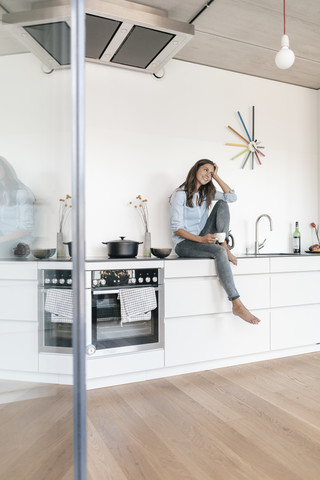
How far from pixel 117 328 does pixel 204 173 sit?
1428 millimetres

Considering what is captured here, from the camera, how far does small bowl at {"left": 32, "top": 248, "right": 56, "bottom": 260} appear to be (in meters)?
0.75

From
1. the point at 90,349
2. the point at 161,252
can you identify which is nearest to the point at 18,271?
the point at 90,349

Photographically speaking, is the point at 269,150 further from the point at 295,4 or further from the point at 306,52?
the point at 295,4

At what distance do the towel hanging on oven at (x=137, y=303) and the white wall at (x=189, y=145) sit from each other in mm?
693

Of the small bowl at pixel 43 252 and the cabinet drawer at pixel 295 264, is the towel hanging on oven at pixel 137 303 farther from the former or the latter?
the small bowl at pixel 43 252

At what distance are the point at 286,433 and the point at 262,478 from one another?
0.42 m

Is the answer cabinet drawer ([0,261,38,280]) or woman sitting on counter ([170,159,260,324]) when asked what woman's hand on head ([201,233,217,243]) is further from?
cabinet drawer ([0,261,38,280])

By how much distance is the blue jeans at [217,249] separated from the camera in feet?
9.04

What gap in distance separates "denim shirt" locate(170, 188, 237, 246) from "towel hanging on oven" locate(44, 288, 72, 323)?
6.91 ft

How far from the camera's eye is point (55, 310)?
0.88m

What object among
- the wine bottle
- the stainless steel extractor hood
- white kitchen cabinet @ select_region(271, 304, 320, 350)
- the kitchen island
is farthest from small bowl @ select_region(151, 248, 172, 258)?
the wine bottle

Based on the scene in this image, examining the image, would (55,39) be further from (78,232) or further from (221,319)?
(221,319)

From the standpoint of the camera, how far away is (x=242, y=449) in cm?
166

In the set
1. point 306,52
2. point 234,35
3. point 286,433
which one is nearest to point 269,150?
point 306,52
